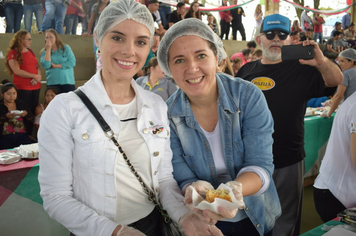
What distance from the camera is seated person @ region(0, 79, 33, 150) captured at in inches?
173

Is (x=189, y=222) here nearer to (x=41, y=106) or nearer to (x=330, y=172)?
(x=330, y=172)

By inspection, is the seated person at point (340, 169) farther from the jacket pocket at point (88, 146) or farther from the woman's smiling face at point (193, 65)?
the jacket pocket at point (88, 146)

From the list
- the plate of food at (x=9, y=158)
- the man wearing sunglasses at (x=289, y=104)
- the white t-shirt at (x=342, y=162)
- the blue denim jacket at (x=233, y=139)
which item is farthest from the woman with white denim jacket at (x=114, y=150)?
the plate of food at (x=9, y=158)

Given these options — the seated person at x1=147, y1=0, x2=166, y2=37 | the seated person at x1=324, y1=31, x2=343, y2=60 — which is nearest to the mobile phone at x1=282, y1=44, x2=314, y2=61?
the seated person at x1=147, y1=0, x2=166, y2=37

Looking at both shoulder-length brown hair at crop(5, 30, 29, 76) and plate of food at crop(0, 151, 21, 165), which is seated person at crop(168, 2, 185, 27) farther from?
plate of food at crop(0, 151, 21, 165)

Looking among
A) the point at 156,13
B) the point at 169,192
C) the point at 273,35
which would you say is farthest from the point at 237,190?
the point at 156,13

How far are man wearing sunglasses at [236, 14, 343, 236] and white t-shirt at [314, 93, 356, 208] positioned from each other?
0.44 metres

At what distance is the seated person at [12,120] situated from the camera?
4.38 metres

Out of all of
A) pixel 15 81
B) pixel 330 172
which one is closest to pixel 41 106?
pixel 15 81

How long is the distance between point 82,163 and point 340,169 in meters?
1.71

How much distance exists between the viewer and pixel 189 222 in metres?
1.42

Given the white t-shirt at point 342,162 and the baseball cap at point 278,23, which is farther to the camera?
the baseball cap at point 278,23

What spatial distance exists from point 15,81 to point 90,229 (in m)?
4.84

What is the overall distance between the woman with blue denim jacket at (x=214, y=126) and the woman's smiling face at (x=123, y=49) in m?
0.24
